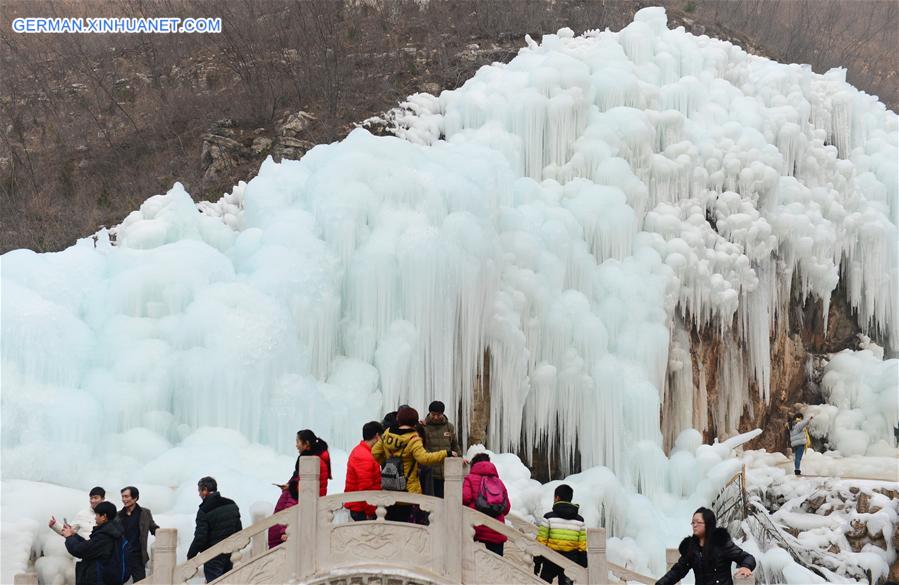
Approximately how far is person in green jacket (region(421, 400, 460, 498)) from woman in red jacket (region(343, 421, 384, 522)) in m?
0.43

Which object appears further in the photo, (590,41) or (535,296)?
(590,41)

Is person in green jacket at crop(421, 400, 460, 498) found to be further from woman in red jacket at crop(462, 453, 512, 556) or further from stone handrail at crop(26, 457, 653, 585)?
stone handrail at crop(26, 457, 653, 585)

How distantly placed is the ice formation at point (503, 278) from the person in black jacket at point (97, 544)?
1.95 m

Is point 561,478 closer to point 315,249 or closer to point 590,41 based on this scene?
point 315,249

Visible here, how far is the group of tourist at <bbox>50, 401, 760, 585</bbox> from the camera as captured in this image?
9.61m

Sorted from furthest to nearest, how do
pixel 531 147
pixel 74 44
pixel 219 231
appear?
pixel 74 44, pixel 531 147, pixel 219 231

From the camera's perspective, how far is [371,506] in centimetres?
995

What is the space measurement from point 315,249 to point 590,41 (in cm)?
765

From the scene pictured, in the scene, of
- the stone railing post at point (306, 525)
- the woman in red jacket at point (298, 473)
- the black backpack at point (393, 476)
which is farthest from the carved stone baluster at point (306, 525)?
the black backpack at point (393, 476)

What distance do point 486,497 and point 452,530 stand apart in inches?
20.4

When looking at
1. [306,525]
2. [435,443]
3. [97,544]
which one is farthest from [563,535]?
[97,544]

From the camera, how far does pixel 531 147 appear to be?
1852 centimetres

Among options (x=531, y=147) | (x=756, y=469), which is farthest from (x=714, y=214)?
(x=756, y=469)

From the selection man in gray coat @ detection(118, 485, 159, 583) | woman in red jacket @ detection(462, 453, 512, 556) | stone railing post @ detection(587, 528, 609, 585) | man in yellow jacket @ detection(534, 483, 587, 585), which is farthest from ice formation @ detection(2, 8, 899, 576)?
stone railing post @ detection(587, 528, 609, 585)
